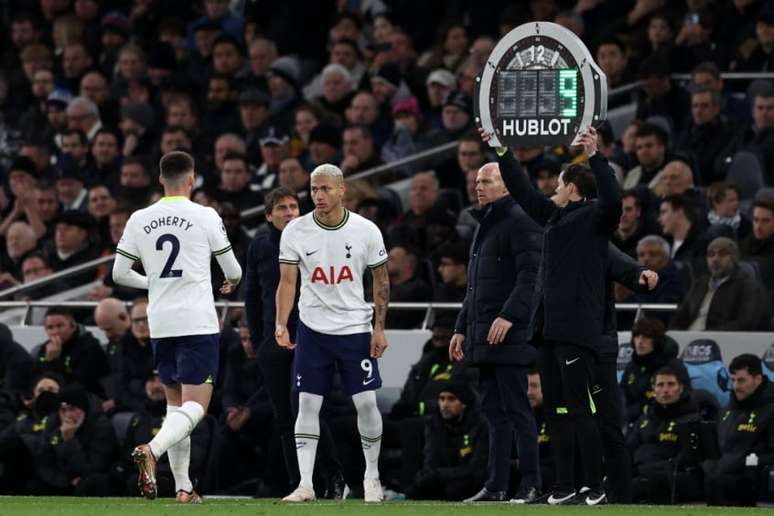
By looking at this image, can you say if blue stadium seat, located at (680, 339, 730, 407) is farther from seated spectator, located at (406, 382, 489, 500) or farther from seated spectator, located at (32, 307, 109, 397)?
seated spectator, located at (32, 307, 109, 397)

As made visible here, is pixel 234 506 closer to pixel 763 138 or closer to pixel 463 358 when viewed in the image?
pixel 463 358

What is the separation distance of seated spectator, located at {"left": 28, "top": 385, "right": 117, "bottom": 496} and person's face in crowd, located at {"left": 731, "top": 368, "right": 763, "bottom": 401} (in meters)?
5.46

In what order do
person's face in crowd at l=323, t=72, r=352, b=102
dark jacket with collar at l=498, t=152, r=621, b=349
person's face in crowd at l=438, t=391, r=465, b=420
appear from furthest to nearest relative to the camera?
person's face in crowd at l=323, t=72, r=352, b=102 → person's face in crowd at l=438, t=391, r=465, b=420 → dark jacket with collar at l=498, t=152, r=621, b=349

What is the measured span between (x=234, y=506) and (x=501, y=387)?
2.09 metres

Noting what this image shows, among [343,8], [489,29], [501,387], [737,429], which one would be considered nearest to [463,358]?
[501,387]

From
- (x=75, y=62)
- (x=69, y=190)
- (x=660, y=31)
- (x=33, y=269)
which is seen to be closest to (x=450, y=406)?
(x=660, y=31)

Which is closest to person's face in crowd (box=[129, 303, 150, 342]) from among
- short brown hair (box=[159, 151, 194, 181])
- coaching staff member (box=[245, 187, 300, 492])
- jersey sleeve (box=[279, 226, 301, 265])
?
coaching staff member (box=[245, 187, 300, 492])

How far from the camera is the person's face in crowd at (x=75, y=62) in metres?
25.6

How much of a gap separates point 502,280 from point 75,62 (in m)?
13.0

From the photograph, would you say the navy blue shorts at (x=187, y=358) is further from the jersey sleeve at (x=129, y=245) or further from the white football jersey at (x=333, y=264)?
the white football jersey at (x=333, y=264)

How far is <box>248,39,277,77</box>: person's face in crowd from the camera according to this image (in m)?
23.8

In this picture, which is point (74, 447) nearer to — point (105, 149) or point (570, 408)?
point (570, 408)

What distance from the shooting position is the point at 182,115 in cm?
2309

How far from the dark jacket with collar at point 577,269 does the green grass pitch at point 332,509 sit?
1122 millimetres
